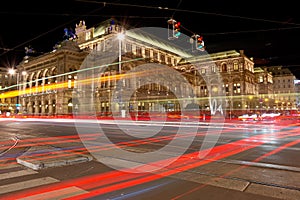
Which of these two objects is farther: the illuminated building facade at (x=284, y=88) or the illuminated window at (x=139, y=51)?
the illuminated building facade at (x=284, y=88)

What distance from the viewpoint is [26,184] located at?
5.53m

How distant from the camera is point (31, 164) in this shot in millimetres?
6945

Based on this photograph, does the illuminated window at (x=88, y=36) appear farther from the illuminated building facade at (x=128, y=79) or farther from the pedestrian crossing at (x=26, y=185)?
the pedestrian crossing at (x=26, y=185)

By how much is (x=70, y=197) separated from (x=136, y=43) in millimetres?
67104

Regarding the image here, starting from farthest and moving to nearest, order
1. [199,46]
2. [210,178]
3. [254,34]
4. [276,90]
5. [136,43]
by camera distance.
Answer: [276,90]
[136,43]
[254,34]
[199,46]
[210,178]

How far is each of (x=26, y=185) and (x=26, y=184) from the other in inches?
2.9

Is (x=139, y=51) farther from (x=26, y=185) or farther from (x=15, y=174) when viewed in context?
(x=26, y=185)

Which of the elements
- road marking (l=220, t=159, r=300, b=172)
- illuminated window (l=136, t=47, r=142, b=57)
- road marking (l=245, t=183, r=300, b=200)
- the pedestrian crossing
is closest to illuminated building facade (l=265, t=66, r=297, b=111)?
illuminated window (l=136, t=47, r=142, b=57)

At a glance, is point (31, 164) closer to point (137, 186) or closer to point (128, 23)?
point (137, 186)

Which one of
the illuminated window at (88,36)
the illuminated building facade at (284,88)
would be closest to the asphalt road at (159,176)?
the illuminated window at (88,36)

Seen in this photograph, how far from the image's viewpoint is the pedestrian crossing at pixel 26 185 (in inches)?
189

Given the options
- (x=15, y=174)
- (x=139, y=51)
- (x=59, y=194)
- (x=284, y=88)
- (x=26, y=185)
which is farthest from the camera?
(x=284, y=88)

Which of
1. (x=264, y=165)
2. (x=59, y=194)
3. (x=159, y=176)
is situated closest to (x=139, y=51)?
(x=264, y=165)

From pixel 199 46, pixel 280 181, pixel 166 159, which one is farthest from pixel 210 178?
pixel 199 46
